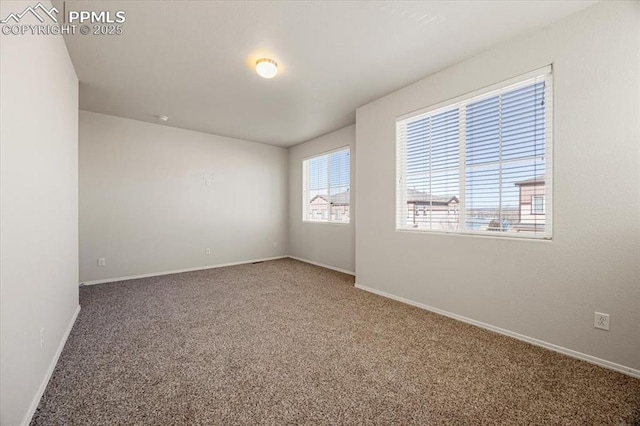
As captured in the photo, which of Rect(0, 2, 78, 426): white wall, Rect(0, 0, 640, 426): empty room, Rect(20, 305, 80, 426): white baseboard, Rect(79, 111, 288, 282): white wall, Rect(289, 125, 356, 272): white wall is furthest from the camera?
Rect(289, 125, 356, 272): white wall

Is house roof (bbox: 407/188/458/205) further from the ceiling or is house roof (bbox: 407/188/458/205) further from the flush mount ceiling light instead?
the flush mount ceiling light

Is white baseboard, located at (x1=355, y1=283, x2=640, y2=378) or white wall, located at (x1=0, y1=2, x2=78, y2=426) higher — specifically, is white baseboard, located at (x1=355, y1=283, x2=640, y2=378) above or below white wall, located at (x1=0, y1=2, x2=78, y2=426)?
below

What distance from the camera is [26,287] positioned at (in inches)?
57.8

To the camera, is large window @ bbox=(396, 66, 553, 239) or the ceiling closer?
the ceiling

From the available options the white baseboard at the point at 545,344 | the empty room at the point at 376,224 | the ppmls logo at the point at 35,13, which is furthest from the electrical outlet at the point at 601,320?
the ppmls logo at the point at 35,13

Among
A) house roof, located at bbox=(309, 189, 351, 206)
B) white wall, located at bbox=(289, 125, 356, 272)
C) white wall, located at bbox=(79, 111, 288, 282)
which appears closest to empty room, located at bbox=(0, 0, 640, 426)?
white wall, located at bbox=(79, 111, 288, 282)

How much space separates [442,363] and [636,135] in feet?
6.96

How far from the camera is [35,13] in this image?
5.44 feet

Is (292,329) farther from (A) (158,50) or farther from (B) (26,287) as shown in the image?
(A) (158,50)

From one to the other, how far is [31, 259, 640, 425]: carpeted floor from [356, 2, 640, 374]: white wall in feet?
0.85

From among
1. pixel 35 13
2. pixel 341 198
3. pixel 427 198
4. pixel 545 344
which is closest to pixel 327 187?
pixel 341 198

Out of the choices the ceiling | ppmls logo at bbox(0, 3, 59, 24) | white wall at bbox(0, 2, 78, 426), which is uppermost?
the ceiling

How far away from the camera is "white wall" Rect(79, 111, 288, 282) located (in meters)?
4.09

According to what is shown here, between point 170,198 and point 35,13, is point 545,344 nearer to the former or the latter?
point 35,13
